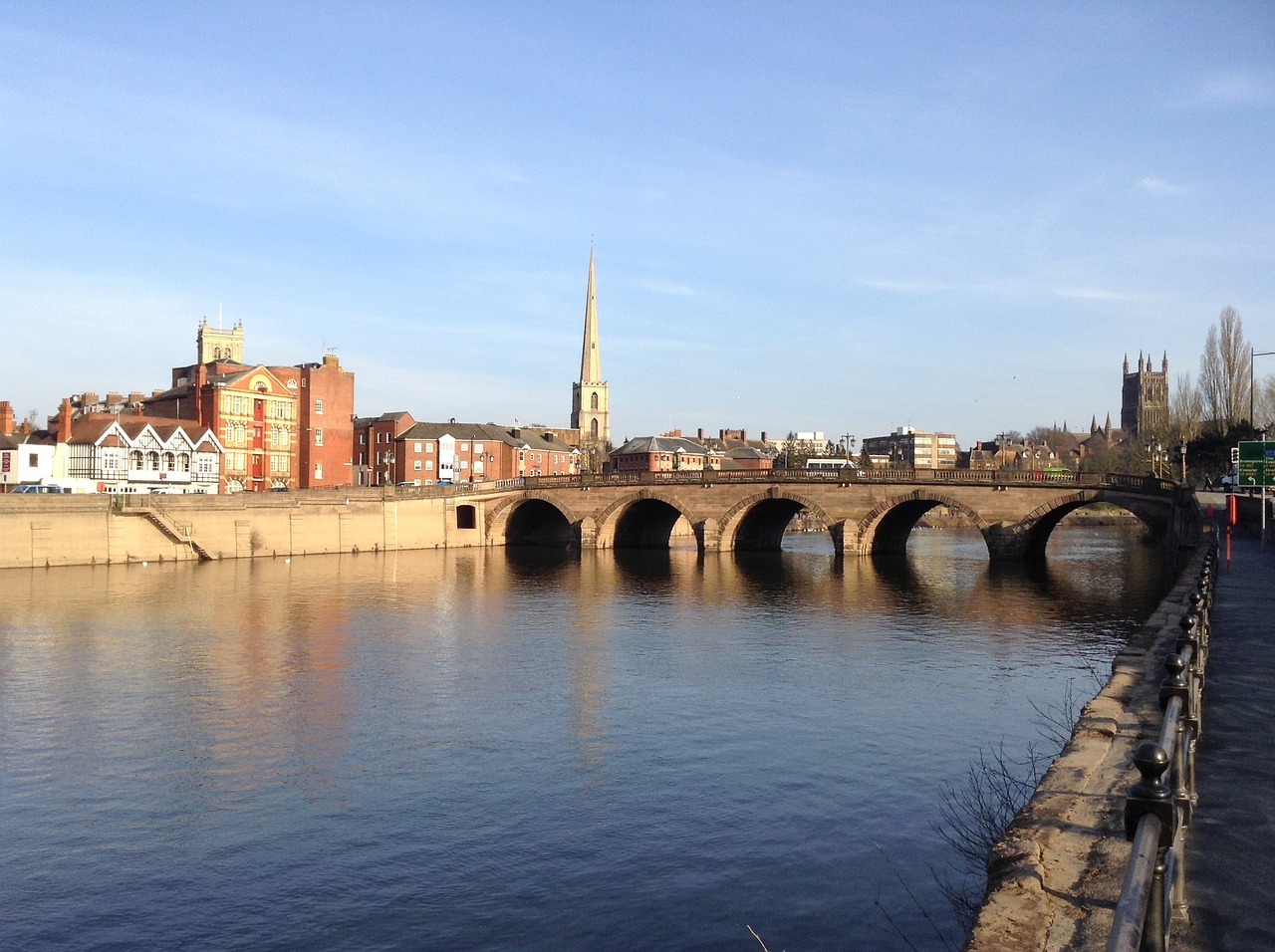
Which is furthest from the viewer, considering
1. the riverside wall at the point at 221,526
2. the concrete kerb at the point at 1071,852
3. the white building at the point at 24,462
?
the white building at the point at 24,462

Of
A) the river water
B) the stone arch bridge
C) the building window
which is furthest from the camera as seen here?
the building window

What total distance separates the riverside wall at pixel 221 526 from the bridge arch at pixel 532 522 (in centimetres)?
139

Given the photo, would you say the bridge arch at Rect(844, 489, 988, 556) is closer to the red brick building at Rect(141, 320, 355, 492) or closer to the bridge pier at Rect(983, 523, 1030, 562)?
the bridge pier at Rect(983, 523, 1030, 562)

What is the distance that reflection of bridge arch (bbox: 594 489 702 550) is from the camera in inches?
3179

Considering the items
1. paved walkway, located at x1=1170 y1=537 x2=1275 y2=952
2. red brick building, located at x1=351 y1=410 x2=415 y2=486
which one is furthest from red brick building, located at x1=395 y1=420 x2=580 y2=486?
paved walkway, located at x1=1170 y1=537 x2=1275 y2=952

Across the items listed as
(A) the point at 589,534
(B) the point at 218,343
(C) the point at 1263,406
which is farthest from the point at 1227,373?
(B) the point at 218,343

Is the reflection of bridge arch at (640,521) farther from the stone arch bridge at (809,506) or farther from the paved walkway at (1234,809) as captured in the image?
the paved walkway at (1234,809)

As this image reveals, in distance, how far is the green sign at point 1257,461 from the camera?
176 feet

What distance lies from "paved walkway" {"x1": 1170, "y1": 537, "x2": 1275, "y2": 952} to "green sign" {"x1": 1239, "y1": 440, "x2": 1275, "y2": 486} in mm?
37665

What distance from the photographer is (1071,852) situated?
35.6 ft

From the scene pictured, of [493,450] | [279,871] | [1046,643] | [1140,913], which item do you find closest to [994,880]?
[1140,913]

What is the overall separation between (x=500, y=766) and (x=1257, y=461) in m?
48.7

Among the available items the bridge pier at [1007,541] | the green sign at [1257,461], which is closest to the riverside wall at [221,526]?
the bridge pier at [1007,541]

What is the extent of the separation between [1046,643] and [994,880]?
27.7 meters
